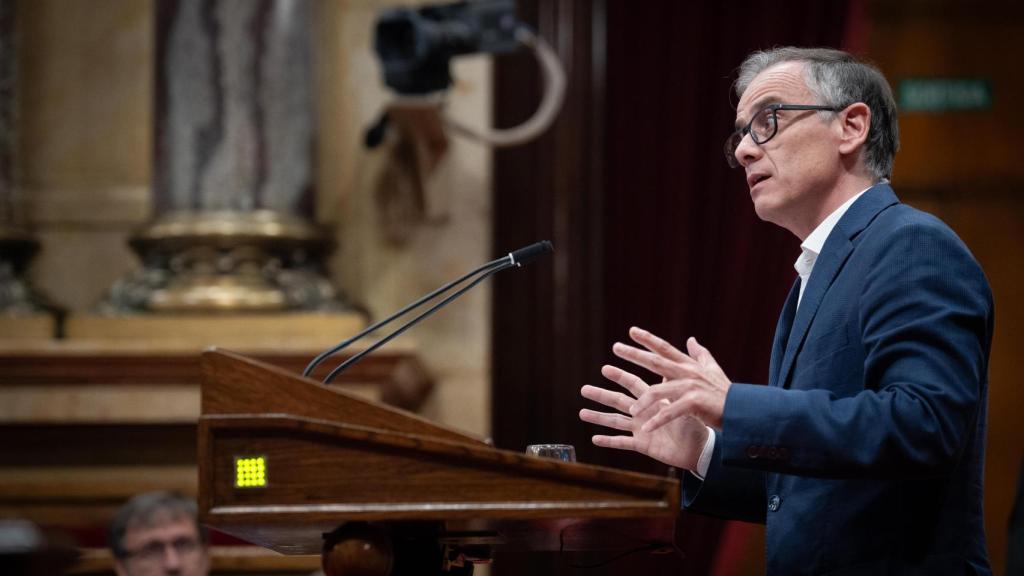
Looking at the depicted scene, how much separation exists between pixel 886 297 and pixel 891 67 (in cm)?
417

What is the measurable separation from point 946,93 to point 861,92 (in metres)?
3.76

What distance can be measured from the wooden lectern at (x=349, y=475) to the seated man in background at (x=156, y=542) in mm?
1909

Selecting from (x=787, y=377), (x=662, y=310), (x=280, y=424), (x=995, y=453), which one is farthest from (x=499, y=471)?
(x=995, y=453)

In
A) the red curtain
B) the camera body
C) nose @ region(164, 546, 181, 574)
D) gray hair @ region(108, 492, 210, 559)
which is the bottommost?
nose @ region(164, 546, 181, 574)

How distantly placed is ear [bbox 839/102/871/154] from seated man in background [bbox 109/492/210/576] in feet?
6.91

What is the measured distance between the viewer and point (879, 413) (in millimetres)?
1680

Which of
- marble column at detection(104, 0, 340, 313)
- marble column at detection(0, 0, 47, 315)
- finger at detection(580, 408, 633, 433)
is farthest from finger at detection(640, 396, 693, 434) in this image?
marble column at detection(0, 0, 47, 315)

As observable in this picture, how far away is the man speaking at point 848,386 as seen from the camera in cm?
170

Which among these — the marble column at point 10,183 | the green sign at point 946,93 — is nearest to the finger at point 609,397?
A: the marble column at point 10,183

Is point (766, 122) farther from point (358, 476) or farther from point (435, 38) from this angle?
point (435, 38)

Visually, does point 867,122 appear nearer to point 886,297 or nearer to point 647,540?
point 886,297

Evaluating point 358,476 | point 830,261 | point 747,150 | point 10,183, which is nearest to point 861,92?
point 747,150

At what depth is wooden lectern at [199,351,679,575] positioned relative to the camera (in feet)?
5.39

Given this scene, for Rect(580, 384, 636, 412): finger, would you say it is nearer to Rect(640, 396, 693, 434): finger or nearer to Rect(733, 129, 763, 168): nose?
Rect(640, 396, 693, 434): finger
